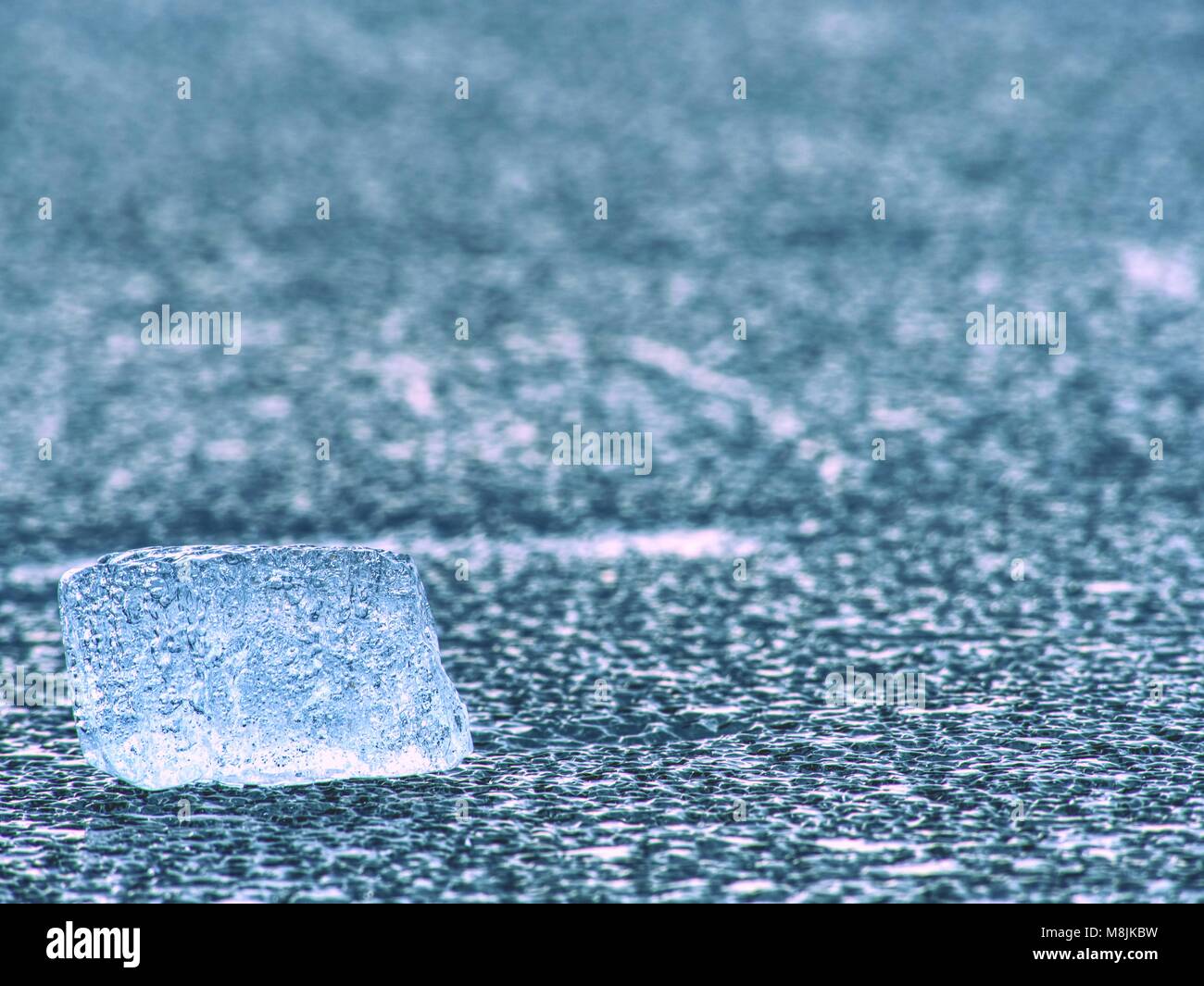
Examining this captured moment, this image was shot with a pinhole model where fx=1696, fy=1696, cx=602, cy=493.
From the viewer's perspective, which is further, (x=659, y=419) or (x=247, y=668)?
(x=659, y=419)

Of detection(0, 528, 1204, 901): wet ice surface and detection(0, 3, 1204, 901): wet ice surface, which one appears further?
detection(0, 3, 1204, 901): wet ice surface

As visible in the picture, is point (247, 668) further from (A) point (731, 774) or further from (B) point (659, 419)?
(B) point (659, 419)

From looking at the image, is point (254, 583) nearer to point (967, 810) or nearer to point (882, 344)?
point (967, 810)

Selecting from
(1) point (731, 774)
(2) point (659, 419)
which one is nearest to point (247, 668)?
(1) point (731, 774)

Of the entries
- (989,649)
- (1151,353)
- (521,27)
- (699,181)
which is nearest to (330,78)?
(521,27)

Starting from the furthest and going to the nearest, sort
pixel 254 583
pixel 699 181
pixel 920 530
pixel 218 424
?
pixel 699 181, pixel 218 424, pixel 920 530, pixel 254 583
